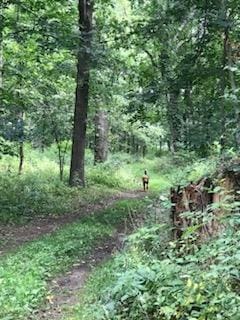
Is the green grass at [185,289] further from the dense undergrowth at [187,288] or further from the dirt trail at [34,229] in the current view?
the dirt trail at [34,229]

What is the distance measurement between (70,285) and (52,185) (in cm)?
937

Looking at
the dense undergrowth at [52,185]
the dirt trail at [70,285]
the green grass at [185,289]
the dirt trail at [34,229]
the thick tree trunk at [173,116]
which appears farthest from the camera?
the thick tree trunk at [173,116]

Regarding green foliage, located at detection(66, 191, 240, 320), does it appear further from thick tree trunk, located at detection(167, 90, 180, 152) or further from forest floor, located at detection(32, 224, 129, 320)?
Answer: thick tree trunk, located at detection(167, 90, 180, 152)

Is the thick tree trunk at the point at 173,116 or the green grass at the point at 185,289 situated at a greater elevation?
the thick tree trunk at the point at 173,116

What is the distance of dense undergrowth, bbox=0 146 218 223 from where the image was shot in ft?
43.3

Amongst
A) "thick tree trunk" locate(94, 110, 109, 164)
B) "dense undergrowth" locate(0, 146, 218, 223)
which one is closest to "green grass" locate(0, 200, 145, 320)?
"dense undergrowth" locate(0, 146, 218, 223)

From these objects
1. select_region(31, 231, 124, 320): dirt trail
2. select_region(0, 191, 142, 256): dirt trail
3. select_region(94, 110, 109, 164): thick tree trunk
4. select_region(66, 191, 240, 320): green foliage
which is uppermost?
select_region(94, 110, 109, 164): thick tree trunk

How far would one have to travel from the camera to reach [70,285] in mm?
7957

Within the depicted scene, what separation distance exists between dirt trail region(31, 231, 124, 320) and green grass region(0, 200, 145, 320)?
14cm

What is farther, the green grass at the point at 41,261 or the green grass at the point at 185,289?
the green grass at the point at 41,261

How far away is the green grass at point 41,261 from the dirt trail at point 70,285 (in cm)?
14

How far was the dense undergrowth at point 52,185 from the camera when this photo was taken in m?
13.2

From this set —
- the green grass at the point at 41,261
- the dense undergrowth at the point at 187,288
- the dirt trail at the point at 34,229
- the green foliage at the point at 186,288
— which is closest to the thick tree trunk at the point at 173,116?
the dirt trail at the point at 34,229

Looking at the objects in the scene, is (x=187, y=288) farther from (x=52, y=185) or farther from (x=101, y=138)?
(x=101, y=138)
